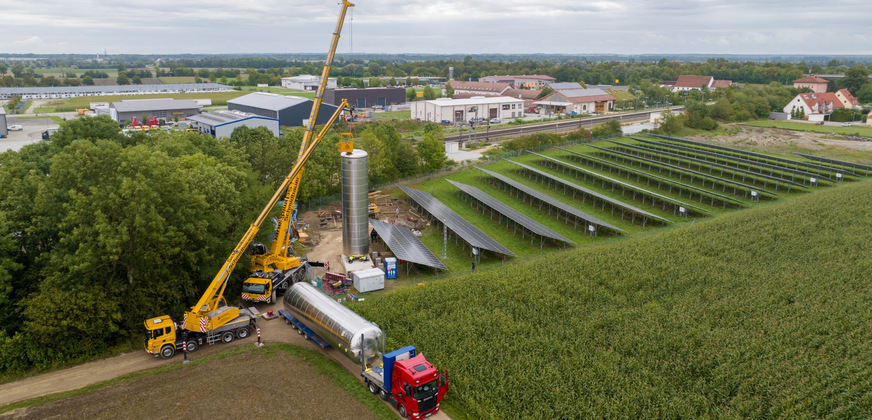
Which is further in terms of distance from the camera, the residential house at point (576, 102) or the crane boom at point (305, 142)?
the residential house at point (576, 102)

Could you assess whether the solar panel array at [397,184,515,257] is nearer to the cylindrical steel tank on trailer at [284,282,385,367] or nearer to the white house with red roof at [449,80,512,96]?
the cylindrical steel tank on trailer at [284,282,385,367]

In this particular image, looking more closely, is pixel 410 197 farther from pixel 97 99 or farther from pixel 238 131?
pixel 97 99

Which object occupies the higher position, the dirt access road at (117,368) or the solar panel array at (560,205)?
the solar panel array at (560,205)

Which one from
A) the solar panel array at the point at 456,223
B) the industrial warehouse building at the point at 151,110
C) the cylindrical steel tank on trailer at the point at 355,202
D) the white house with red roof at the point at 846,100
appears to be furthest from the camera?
the white house with red roof at the point at 846,100

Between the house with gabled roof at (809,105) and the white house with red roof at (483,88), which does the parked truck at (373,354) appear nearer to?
the house with gabled roof at (809,105)

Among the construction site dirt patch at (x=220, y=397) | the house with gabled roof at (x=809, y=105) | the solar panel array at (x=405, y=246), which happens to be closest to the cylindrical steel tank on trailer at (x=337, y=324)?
the construction site dirt patch at (x=220, y=397)

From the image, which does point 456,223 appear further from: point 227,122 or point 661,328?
point 227,122

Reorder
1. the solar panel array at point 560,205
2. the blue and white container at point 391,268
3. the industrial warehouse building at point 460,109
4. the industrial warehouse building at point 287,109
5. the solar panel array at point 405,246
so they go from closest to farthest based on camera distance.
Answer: the solar panel array at point 405,246 < the blue and white container at point 391,268 < the solar panel array at point 560,205 < the industrial warehouse building at point 287,109 < the industrial warehouse building at point 460,109
